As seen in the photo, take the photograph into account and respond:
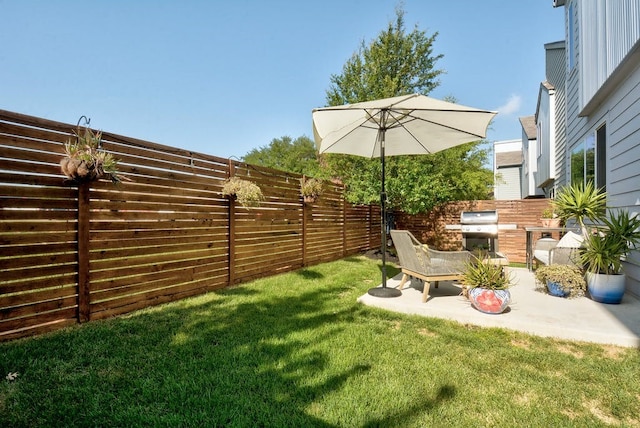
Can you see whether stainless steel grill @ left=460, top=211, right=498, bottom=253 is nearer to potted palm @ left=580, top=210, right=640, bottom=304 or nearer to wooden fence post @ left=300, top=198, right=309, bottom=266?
potted palm @ left=580, top=210, right=640, bottom=304

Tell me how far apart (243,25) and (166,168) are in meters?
5.91

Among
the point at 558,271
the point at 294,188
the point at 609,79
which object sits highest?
the point at 609,79

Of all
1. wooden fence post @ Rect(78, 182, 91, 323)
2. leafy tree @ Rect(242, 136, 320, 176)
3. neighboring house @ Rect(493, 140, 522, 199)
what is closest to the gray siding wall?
wooden fence post @ Rect(78, 182, 91, 323)

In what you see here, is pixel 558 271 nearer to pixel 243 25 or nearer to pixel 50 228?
pixel 50 228

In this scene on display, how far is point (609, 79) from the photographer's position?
4711 mm

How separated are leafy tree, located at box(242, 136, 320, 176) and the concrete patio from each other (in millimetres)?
30227

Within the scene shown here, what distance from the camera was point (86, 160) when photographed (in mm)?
3121

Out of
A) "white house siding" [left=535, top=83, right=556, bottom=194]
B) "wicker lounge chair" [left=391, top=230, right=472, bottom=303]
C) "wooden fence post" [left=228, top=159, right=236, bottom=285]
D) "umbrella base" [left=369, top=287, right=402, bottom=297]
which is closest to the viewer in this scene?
"wicker lounge chair" [left=391, top=230, right=472, bottom=303]

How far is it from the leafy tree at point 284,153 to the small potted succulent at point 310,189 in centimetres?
2697

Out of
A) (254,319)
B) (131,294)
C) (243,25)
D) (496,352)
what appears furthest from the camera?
(243,25)

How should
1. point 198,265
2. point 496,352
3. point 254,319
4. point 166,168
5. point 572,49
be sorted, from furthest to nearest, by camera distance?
point 572,49
point 198,265
point 166,168
point 254,319
point 496,352

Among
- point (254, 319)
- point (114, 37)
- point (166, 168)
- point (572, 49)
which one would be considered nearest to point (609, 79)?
point (572, 49)

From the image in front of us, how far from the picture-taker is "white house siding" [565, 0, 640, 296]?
4.15 metres

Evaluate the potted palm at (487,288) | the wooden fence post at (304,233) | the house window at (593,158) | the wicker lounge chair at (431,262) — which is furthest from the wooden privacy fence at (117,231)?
the house window at (593,158)
